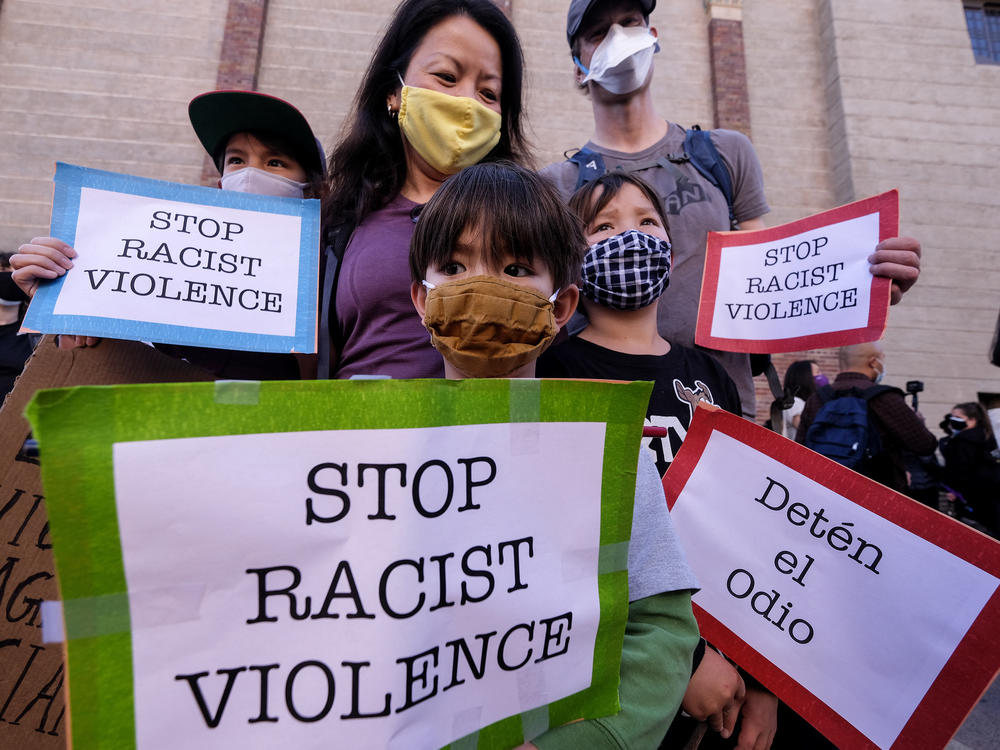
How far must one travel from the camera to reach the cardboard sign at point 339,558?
0.76m

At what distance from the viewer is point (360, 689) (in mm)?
842

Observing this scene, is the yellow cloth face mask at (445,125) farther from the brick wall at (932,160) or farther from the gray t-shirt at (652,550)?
the brick wall at (932,160)

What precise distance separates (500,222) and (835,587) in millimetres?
1111

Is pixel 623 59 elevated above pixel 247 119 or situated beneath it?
elevated above

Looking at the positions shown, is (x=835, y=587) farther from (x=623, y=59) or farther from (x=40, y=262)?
(x=623, y=59)

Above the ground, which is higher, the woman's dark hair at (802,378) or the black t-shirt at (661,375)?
the woman's dark hair at (802,378)

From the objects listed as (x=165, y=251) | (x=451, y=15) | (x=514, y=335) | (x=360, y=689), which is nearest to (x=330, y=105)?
(x=451, y=15)

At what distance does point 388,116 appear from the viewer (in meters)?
2.24

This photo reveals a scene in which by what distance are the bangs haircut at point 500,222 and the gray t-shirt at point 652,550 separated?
541mm

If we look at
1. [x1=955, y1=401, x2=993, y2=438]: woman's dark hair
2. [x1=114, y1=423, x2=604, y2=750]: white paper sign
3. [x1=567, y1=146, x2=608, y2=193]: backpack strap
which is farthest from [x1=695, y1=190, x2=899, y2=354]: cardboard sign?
[x1=955, y1=401, x2=993, y2=438]: woman's dark hair

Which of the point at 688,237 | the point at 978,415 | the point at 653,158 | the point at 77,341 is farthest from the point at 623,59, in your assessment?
the point at 978,415

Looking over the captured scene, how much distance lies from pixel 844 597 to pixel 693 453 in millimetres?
450

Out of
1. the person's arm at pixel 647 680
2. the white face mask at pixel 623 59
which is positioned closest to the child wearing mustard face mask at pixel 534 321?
the person's arm at pixel 647 680

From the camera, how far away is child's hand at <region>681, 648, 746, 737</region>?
1.30 m
